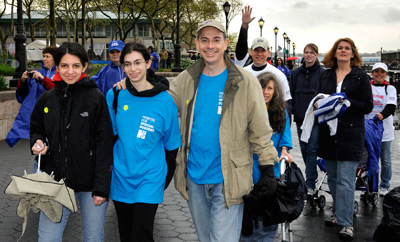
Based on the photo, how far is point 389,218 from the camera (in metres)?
4.39

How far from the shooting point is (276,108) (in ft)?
14.2

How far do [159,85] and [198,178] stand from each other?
29.3 inches

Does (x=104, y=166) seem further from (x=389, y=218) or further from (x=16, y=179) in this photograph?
(x=389, y=218)

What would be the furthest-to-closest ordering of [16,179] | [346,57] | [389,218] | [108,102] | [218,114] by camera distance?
[346,57]
[389,218]
[108,102]
[218,114]
[16,179]

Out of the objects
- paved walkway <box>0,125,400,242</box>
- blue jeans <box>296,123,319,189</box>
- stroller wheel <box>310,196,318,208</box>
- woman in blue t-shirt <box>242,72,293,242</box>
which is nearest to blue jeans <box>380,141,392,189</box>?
paved walkway <box>0,125,400,242</box>

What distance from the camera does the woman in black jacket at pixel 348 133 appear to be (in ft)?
17.0

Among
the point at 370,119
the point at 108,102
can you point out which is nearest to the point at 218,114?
the point at 108,102

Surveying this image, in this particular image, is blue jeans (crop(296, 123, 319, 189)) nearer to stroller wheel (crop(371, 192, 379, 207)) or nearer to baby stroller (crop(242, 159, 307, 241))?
stroller wheel (crop(371, 192, 379, 207))

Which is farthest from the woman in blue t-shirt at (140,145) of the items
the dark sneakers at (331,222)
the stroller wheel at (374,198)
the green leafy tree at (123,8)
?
the green leafy tree at (123,8)

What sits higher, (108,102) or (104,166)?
(108,102)

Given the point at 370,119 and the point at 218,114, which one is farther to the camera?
the point at 370,119

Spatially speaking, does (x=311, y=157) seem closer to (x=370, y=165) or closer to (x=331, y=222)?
(x=370, y=165)

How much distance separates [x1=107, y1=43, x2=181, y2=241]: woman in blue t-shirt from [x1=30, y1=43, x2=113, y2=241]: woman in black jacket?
11 centimetres

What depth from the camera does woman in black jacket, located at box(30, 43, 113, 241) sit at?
3.38 metres
